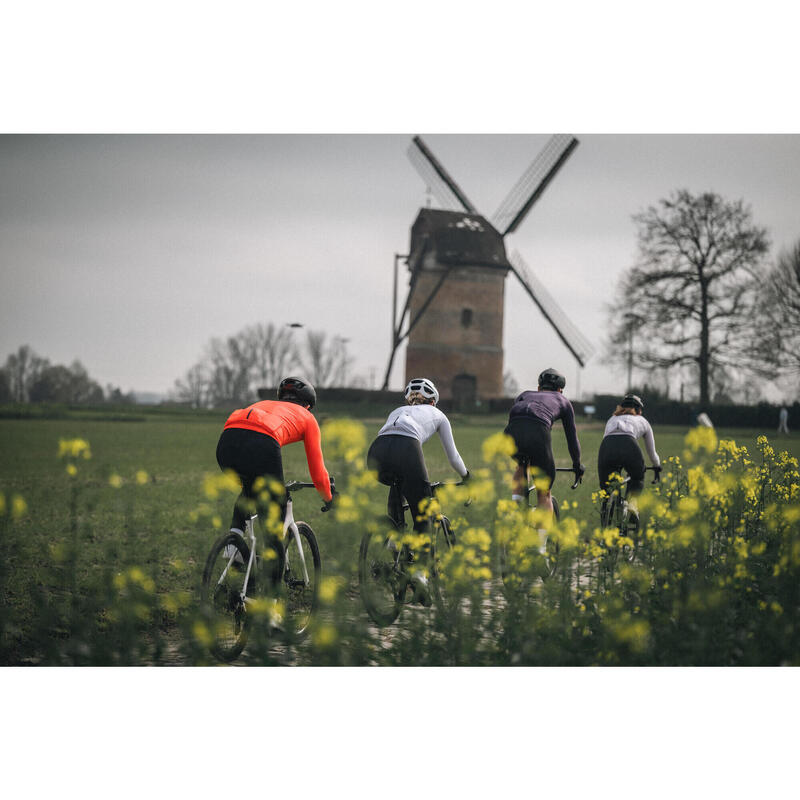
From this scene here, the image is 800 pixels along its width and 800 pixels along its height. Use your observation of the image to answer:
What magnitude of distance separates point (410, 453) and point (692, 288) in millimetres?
4237

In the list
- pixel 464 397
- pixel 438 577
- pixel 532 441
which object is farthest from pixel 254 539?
pixel 464 397

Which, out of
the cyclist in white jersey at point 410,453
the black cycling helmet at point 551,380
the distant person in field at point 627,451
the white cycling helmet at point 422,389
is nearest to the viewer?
the cyclist in white jersey at point 410,453

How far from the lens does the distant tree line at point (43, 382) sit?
6164mm

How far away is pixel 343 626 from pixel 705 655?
212 cm

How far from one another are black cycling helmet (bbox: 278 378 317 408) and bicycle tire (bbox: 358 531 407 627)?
936 mm

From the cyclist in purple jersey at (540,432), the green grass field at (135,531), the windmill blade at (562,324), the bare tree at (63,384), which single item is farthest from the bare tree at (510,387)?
the bare tree at (63,384)

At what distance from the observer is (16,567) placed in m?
6.11

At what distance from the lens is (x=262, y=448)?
4266mm

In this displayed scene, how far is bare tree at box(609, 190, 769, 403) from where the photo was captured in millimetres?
6418

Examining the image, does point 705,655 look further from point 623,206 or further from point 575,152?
point 575,152

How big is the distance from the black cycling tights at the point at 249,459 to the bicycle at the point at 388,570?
67 cm

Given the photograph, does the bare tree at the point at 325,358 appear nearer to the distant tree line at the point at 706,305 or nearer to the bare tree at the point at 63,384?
the bare tree at the point at 63,384

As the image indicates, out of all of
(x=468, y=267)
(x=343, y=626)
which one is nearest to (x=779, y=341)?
(x=343, y=626)

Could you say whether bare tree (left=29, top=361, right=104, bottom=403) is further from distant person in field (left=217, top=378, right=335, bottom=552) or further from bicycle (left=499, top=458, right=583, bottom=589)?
bicycle (left=499, top=458, right=583, bottom=589)
